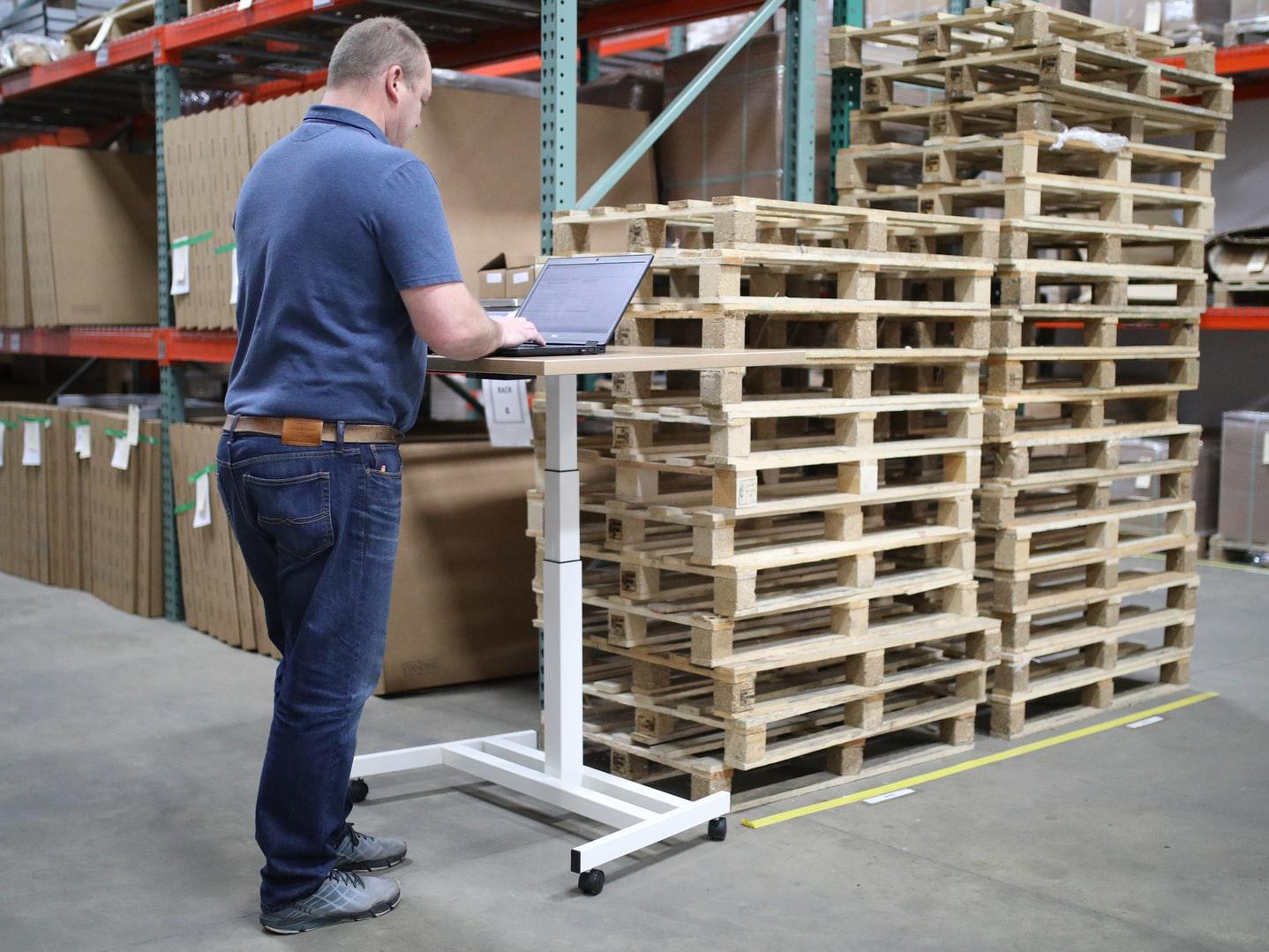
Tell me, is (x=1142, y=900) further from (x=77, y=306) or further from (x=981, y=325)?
(x=77, y=306)

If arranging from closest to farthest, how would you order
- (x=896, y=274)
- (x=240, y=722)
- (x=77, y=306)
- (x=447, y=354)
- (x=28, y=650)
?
(x=447, y=354)
(x=896, y=274)
(x=240, y=722)
(x=28, y=650)
(x=77, y=306)

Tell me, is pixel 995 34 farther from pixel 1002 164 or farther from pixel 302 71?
pixel 302 71

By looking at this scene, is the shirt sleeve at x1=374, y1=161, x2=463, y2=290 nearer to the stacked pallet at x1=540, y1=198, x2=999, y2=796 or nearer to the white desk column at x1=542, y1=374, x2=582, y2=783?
the white desk column at x1=542, y1=374, x2=582, y2=783

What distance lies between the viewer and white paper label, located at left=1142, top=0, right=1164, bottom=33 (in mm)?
9453

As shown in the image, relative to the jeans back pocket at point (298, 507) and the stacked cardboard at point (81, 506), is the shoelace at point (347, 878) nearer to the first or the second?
the jeans back pocket at point (298, 507)

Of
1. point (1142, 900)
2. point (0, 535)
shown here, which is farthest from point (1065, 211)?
point (0, 535)

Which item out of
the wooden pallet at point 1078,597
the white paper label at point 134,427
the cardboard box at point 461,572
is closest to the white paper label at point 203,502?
Answer: the white paper label at point 134,427

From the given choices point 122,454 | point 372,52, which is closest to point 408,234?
point 372,52

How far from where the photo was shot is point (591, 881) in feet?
12.3

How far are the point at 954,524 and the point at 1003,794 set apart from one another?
40.2 inches

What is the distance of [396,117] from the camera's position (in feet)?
11.6

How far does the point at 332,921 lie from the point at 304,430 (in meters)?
1.31

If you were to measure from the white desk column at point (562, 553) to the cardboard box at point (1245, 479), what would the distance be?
659cm

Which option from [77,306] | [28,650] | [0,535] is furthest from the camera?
[0,535]
